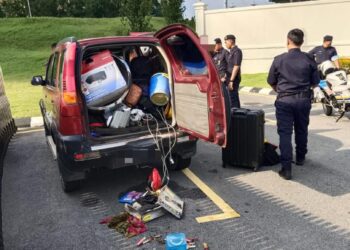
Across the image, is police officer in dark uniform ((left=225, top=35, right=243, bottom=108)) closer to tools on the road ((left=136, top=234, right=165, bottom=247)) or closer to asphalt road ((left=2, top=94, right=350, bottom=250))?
asphalt road ((left=2, top=94, right=350, bottom=250))

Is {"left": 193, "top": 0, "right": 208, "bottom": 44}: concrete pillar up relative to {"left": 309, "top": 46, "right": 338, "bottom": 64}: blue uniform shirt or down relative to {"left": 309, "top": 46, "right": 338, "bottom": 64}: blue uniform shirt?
up

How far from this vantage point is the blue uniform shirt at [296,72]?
4773 mm

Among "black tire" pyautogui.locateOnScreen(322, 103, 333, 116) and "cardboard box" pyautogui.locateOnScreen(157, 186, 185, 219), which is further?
"black tire" pyautogui.locateOnScreen(322, 103, 333, 116)

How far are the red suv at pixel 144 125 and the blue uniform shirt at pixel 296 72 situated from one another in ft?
3.31

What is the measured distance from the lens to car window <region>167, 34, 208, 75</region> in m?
4.65

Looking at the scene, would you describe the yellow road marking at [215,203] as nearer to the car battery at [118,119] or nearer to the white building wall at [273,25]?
the car battery at [118,119]

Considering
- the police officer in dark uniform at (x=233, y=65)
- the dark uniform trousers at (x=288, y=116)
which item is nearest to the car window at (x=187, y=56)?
the dark uniform trousers at (x=288, y=116)

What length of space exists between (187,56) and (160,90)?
560mm

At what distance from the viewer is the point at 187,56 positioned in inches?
190

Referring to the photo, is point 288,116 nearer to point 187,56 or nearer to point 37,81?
point 187,56

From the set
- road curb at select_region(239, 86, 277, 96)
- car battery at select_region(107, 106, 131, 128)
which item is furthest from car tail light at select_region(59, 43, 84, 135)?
road curb at select_region(239, 86, 277, 96)

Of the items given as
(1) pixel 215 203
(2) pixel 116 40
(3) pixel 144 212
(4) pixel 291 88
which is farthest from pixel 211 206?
(2) pixel 116 40

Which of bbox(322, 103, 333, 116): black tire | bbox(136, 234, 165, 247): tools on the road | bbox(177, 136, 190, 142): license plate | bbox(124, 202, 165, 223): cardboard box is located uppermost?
bbox(177, 136, 190, 142): license plate

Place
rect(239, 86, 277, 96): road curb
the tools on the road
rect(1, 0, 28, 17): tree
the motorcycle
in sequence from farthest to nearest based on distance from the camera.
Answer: rect(1, 0, 28, 17): tree, rect(239, 86, 277, 96): road curb, the motorcycle, the tools on the road
